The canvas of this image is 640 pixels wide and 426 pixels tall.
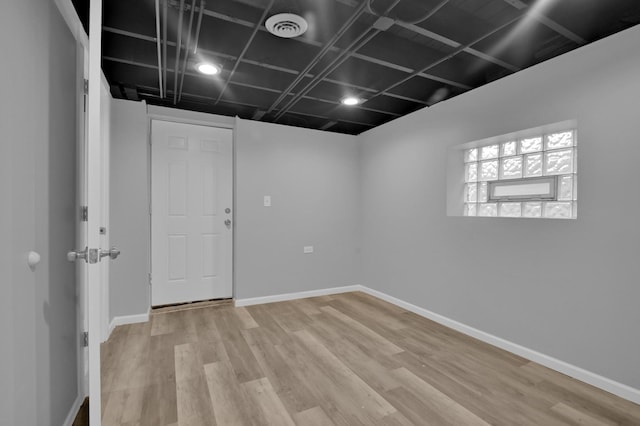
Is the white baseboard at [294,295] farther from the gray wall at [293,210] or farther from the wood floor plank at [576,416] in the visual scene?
the wood floor plank at [576,416]

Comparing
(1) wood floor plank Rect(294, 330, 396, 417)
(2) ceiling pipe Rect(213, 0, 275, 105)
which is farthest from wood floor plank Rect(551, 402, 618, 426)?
(2) ceiling pipe Rect(213, 0, 275, 105)

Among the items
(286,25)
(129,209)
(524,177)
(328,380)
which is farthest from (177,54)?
(524,177)

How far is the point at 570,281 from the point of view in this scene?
2.15 m

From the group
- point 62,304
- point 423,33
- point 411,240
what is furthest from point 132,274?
point 423,33

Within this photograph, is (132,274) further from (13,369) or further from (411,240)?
(411,240)

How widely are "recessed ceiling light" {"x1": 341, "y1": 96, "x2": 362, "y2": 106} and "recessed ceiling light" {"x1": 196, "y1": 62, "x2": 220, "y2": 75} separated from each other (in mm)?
1241

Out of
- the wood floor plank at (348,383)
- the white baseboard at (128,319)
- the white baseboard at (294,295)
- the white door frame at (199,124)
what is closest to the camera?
the wood floor plank at (348,383)

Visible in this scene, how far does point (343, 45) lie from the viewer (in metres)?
2.17

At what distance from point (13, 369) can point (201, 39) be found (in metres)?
1.99

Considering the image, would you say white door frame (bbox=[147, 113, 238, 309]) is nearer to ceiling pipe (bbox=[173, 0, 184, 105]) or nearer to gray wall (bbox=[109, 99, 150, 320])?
gray wall (bbox=[109, 99, 150, 320])

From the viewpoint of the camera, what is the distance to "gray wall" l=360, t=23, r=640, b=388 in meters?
1.91

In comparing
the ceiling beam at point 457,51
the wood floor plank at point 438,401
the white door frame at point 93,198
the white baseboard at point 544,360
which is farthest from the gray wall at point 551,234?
the white door frame at point 93,198

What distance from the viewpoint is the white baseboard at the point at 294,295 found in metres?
3.65

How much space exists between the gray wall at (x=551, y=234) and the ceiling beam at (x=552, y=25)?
0.35 feet
